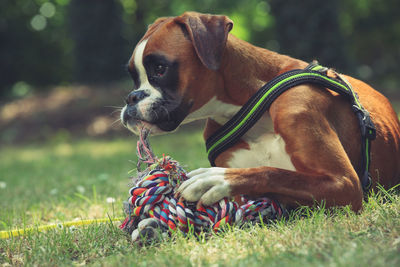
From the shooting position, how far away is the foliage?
Result: 1039 cm

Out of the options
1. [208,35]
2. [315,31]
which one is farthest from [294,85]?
[315,31]

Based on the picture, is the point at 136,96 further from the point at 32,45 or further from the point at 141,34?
the point at 32,45

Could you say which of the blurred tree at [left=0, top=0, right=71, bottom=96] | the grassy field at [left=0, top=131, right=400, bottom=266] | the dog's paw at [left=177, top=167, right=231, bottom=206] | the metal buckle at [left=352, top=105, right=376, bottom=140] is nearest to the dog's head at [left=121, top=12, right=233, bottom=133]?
the dog's paw at [left=177, top=167, right=231, bottom=206]

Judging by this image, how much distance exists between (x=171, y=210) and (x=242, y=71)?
100 centimetres

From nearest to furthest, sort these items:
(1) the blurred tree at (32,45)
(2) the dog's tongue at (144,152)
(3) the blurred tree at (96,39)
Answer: (2) the dog's tongue at (144,152) < (3) the blurred tree at (96,39) < (1) the blurred tree at (32,45)

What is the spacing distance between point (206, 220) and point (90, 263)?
619 mm

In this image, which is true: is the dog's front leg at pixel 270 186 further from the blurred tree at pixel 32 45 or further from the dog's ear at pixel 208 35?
the blurred tree at pixel 32 45

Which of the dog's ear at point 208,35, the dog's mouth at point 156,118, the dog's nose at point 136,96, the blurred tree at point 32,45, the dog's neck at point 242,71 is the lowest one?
the blurred tree at point 32,45

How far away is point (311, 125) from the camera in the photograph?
8.60 ft

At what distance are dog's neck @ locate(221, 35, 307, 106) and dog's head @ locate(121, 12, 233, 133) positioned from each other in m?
0.08

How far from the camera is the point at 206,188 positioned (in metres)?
2.50

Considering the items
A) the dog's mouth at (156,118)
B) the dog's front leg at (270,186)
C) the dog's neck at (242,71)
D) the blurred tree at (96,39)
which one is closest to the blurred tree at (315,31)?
the blurred tree at (96,39)

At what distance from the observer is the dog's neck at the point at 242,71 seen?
294 centimetres

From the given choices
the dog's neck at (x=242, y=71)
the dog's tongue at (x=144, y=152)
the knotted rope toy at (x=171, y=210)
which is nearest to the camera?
the knotted rope toy at (x=171, y=210)
